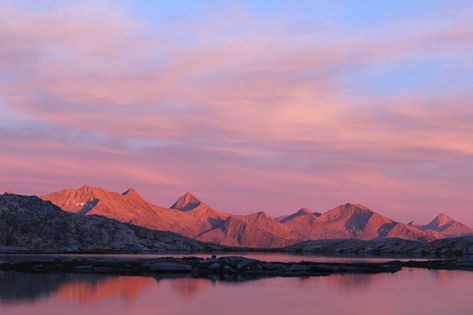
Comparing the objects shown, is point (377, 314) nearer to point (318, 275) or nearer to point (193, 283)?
point (193, 283)

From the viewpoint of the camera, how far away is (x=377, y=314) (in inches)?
2349

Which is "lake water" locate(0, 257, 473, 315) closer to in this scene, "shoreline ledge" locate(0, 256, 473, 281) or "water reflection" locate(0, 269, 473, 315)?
"water reflection" locate(0, 269, 473, 315)

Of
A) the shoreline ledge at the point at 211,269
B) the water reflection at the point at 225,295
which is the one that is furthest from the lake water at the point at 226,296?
the shoreline ledge at the point at 211,269

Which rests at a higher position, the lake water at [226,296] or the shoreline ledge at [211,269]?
the shoreline ledge at [211,269]

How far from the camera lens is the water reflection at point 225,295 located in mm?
61438

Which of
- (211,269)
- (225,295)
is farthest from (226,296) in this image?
(211,269)

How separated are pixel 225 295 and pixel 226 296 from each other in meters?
1.08

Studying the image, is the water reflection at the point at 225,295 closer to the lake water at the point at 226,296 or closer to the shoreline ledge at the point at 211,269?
the lake water at the point at 226,296

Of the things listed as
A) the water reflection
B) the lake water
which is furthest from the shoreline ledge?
the lake water

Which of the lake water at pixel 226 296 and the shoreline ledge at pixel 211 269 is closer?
the lake water at pixel 226 296

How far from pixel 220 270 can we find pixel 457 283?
3763 centimetres

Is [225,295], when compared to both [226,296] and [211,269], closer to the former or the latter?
[226,296]

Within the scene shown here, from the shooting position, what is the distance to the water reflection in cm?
6144

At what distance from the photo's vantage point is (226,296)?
72.6 m
